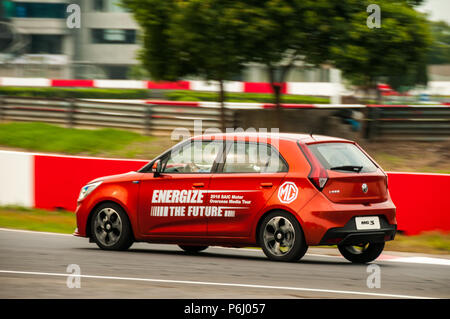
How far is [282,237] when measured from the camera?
30.5 ft

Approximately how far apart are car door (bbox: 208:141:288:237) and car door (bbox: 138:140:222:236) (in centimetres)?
16

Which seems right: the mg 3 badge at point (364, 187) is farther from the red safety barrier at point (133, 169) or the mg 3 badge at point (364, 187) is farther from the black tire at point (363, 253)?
the red safety barrier at point (133, 169)

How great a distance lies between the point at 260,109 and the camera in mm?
24016

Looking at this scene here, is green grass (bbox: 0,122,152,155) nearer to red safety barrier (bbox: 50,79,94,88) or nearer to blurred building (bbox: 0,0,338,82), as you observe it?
red safety barrier (bbox: 50,79,94,88)

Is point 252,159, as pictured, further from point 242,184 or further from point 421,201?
point 421,201

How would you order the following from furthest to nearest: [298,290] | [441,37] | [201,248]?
[441,37], [201,248], [298,290]

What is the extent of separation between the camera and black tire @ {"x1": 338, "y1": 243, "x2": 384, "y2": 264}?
392 inches

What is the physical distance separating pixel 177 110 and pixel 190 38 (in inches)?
186

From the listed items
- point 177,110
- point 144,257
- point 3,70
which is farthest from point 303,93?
point 144,257

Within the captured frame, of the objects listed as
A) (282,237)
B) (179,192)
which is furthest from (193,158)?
(282,237)

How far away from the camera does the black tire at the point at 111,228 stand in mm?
10438

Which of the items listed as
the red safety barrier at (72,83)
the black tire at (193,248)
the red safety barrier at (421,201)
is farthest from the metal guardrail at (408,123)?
the red safety barrier at (72,83)

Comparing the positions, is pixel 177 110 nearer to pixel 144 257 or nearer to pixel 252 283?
pixel 144 257

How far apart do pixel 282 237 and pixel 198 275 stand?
1.25m
